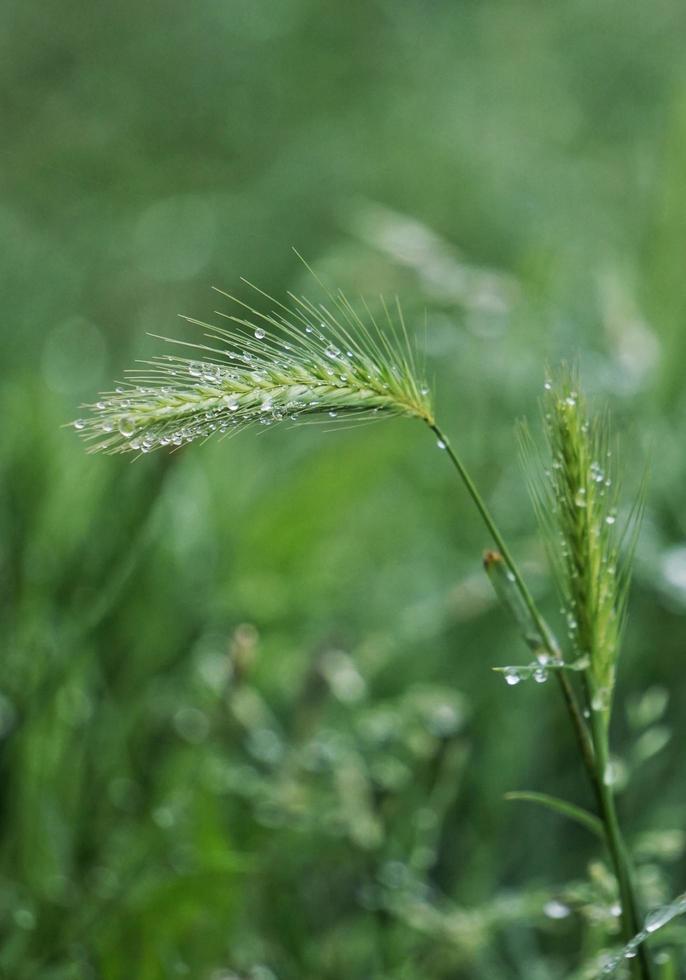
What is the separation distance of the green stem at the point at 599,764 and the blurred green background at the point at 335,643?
0.04 meters

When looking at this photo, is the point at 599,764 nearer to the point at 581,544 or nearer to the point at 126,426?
the point at 581,544

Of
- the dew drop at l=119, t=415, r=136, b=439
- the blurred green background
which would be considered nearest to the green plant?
the dew drop at l=119, t=415, r=136, b=439

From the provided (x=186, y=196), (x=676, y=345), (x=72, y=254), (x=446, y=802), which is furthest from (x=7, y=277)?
(x=446, y=802)

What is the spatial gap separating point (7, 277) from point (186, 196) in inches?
19.6

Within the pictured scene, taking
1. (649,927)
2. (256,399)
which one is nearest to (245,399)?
(256,399)

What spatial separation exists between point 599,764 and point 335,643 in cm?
34

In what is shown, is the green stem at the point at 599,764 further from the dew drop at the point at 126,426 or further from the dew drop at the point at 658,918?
the dew drop at the point at 126,426

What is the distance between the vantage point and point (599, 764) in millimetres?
474

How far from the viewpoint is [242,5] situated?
2736 mm

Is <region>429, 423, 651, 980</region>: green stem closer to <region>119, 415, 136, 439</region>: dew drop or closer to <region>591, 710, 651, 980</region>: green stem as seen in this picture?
<region>591, 710, 651, 980</region>: green stem

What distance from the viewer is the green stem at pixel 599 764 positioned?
0.47m

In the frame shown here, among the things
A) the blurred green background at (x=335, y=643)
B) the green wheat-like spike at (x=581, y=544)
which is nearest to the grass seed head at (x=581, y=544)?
the green wheat-like spike at (x=581, y=544)

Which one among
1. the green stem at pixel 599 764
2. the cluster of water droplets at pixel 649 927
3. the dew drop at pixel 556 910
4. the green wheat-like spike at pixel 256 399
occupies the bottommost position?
the dew drop at pixel 556 910

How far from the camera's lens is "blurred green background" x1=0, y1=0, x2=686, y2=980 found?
2.46 feet
